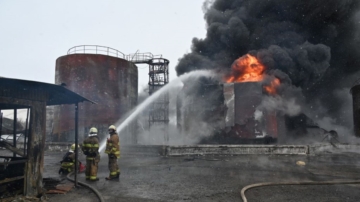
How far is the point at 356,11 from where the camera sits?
24453 millimetres

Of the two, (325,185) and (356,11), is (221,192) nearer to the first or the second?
(325,185)

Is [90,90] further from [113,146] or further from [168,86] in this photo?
[113,146]

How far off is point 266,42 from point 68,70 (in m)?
15.7

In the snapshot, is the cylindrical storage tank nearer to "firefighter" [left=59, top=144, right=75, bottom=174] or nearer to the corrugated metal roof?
"firefighter" [left=59, top=144, right=75, bottom=174]

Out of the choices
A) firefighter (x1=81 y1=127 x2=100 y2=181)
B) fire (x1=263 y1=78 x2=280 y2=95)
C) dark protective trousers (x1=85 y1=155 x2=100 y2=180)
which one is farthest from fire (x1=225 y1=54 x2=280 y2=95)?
dark protective trousers (x1=85 y1=155 x2=100 y2=180)

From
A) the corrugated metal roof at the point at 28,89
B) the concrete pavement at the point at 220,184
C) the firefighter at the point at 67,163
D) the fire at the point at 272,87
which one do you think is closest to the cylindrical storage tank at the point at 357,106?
the fire at the point at 272,87

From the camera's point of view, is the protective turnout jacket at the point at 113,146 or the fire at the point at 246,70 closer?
the protective turnout jacket at the point at 113,146

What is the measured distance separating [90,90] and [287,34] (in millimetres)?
15827

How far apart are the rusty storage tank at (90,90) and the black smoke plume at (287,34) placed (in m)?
6.09

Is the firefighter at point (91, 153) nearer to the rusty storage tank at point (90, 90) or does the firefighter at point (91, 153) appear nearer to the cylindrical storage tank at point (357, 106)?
the rusty storage tank at point (90, 90)

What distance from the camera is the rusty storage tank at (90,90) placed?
2038cm

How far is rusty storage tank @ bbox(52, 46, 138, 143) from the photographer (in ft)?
66.8

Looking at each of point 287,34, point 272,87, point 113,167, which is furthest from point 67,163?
point 287,34

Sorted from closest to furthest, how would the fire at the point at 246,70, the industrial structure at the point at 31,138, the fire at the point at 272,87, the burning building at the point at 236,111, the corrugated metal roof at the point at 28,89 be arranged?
the corrugated metal roof at the point at 28,89
the industrial structure at the point at 31,138
the burning building at the point at 236,111
the fire at the point at 272,87
the fire at the point at 246,70
